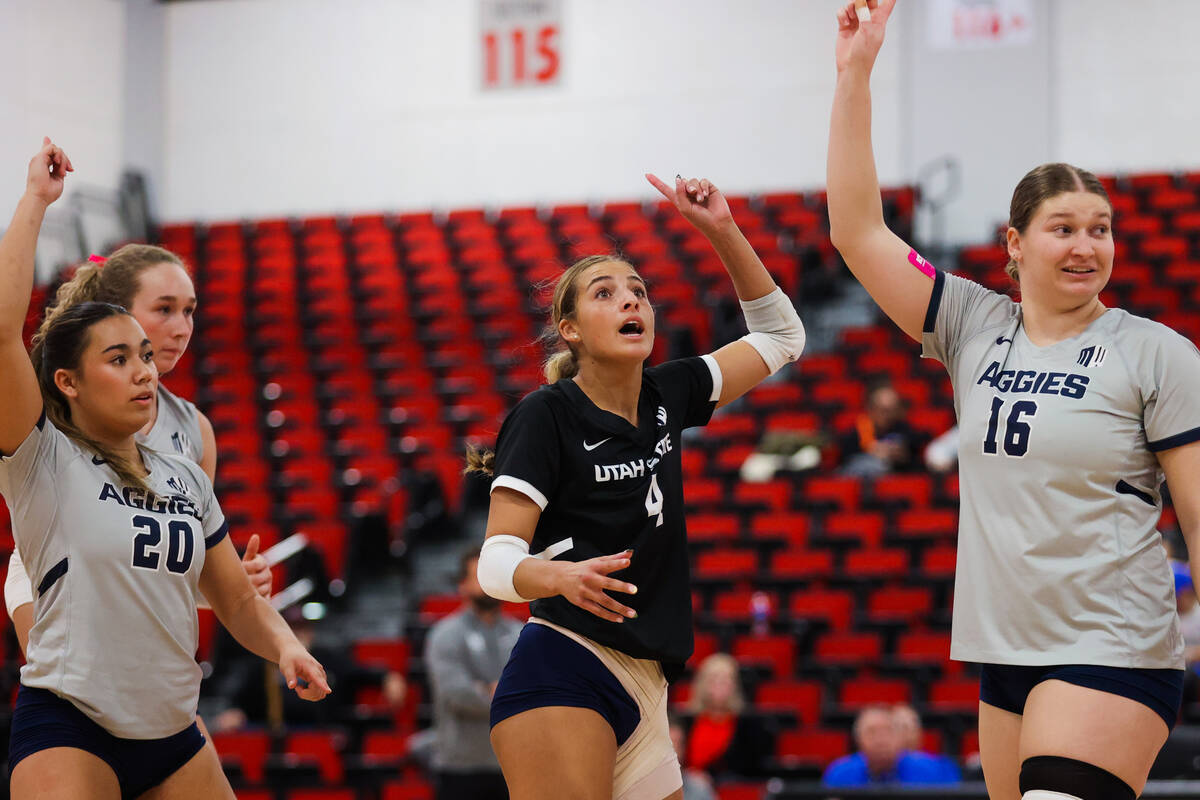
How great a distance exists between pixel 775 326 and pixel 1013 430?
75 cm

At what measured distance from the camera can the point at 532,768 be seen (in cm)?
261

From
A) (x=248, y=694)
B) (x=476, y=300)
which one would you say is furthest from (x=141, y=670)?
(x=476, y=300)

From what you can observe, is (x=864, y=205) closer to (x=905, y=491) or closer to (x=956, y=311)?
(x=956, y=311)

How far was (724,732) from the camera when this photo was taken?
6.32m

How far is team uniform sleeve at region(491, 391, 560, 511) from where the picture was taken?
2.67m

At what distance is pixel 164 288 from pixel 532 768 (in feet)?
4.73

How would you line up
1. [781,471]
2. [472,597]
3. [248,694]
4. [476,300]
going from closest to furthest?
[472,597], [248,694], [781,471], [476,300]

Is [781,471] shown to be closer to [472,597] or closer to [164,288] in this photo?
[472,597]

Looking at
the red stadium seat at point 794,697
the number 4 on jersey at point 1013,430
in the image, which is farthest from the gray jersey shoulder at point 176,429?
the red stadium seat at point 794,697

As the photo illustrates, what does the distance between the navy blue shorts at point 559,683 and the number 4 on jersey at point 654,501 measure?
0.31 metres

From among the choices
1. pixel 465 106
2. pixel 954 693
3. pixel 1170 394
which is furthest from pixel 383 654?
pixel 465 106

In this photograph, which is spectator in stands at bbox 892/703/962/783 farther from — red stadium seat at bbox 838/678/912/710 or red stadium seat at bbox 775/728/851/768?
red stadium seat at bbox 838/678/912/710

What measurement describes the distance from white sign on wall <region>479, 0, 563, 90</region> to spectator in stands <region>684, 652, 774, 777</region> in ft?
32.5

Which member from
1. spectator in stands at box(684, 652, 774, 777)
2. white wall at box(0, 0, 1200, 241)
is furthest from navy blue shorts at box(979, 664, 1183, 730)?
white wall at box(0, 0, 1200, 241)
